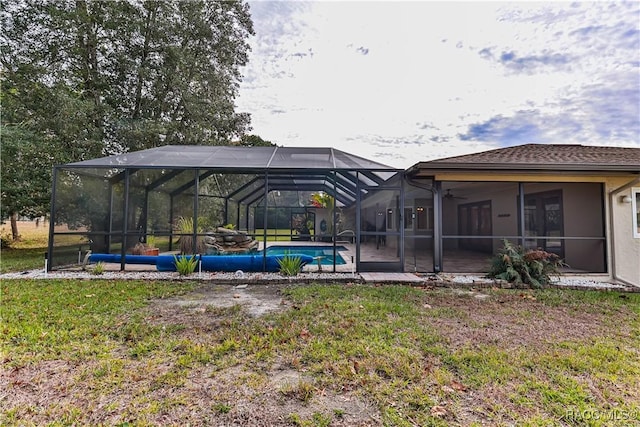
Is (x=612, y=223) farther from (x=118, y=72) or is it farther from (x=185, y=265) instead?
(x=118, y=72)

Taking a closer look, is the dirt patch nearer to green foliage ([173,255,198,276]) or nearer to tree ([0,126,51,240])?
green foliage ([173,255,198,276])

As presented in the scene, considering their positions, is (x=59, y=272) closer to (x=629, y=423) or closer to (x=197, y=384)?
(x=197, y=384)

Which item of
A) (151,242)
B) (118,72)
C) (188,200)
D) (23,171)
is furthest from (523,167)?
(118,72)

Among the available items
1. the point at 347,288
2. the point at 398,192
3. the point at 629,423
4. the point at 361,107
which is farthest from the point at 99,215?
the point at 361,107

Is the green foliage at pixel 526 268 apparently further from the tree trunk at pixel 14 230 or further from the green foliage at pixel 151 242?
the tree trunk at pixel 14 230

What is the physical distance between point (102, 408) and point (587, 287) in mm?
8116

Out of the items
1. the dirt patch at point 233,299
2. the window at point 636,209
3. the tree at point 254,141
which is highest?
the tree at point 254,141

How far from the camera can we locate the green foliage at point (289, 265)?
6.90 metres

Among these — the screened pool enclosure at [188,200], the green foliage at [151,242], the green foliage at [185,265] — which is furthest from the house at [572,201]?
the green foliage at [151,242]

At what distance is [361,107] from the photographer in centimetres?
1413

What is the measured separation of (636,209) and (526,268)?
3508mm

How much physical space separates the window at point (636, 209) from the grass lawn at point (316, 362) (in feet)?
12.3

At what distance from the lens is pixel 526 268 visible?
6.49 metres

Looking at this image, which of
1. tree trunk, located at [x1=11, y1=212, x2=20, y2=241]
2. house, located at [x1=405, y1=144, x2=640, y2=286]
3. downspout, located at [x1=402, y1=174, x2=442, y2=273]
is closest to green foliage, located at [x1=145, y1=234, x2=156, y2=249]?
house, located at [x1=405, y1=144, x2=640, y2=286]
